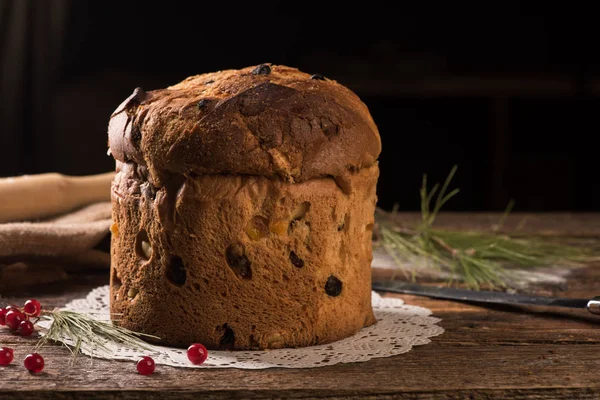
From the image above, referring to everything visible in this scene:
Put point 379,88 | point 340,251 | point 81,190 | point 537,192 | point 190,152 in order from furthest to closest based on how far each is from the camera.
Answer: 1. point 537,192
2. point 379,88
3. point 81,190
4. point 340,251
5. point 190,152

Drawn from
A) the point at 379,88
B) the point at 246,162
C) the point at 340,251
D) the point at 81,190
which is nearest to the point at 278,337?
the point at 340,251

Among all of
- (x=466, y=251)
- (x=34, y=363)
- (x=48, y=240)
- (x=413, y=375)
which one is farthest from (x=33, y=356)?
(x=466, y=251)

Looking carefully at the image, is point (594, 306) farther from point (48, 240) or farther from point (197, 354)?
point (48, 240)

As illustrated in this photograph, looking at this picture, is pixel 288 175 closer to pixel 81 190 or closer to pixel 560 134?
pixel 81 190

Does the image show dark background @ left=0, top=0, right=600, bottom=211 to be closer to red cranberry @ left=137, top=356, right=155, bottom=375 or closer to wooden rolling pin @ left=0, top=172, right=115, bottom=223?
wooden rolling pin @ left=0, top=172, right=115, bottom=223

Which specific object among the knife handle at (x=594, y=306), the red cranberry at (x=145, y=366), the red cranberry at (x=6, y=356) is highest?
the knife handle at (x=594, y=306)

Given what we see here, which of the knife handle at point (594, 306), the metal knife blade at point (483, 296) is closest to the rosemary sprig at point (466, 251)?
the metal knife blade at point (483, 296)

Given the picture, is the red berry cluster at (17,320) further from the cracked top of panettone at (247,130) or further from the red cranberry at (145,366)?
the cracked top of panettone at (247,130)
